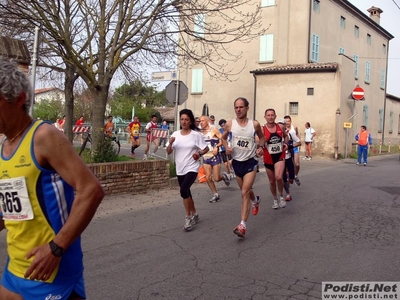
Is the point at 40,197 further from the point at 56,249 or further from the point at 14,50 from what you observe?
the point at 14,50

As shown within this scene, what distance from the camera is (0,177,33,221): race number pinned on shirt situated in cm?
213

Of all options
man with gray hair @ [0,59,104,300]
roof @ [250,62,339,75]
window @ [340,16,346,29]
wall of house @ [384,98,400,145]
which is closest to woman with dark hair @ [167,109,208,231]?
man with gray hair @ [0,59,104,300]

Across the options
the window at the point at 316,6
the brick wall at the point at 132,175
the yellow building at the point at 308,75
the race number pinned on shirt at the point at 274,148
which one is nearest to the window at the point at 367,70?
the yellow building at the point at 308,75

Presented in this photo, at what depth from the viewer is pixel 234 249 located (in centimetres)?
605

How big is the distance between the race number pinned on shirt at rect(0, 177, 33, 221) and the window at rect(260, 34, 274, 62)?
28.6 metres

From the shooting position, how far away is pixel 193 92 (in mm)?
32312

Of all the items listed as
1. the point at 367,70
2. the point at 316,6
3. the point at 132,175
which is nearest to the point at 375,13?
the point at 367,70

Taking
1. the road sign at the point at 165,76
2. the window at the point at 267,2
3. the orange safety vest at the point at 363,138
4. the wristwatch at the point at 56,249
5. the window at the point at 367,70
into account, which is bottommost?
the orange safety vest at the point at 363,138

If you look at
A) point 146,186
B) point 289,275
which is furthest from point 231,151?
point 146,186

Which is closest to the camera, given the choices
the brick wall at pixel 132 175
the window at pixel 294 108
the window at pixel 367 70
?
the brick wall at pixel 132 175

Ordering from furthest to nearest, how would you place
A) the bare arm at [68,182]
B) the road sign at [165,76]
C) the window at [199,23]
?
the window at [199,23] < the road sign at [165,76] < the bare arm at [68,182]

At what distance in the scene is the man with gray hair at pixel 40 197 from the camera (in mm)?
2080

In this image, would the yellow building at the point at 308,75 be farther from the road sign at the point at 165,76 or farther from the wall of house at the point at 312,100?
the road sign at the point at 165,76

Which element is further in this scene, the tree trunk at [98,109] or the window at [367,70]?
the window at [367,70]
